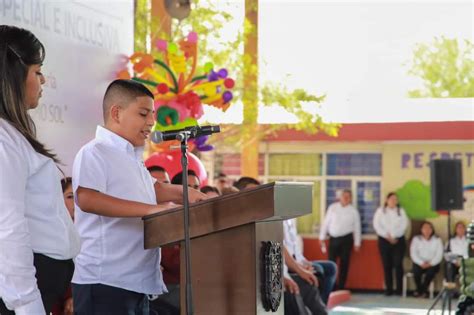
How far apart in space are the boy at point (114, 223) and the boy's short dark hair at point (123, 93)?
11 millimetres

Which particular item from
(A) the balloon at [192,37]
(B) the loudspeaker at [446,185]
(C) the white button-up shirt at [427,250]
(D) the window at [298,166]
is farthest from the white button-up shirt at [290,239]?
(D) the window at [298,166]

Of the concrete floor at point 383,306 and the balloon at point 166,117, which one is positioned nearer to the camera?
the balloon at point 166,117

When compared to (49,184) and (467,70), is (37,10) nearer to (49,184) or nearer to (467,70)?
(49,184)

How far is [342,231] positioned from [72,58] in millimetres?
12025

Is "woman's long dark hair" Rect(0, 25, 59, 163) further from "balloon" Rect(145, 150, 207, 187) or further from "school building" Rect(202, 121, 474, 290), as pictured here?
"school building" Rect(202, 121, 474, 290)

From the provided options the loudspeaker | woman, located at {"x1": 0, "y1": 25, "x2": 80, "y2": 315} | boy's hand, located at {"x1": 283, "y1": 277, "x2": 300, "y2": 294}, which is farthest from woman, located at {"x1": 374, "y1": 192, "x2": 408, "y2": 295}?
woman, located at {"x1": 0, "y1": 25, "x2": 80, "y2": 315}

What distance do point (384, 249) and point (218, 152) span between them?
161 inches

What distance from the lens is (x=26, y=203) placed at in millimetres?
2799

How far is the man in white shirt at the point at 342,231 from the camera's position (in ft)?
54.6

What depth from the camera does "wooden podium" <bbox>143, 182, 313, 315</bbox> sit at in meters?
3.42

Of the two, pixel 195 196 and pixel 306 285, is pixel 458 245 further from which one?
pixel 195 196

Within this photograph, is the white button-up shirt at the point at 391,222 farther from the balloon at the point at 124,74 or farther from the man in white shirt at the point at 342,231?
the balloon at the point at 124,74

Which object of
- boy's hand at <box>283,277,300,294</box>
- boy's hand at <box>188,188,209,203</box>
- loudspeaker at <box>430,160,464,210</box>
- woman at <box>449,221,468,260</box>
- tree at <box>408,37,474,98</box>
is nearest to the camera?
boy's hand at <box>188,188,209,203</box>

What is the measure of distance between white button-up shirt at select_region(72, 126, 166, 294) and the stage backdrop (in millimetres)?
747
